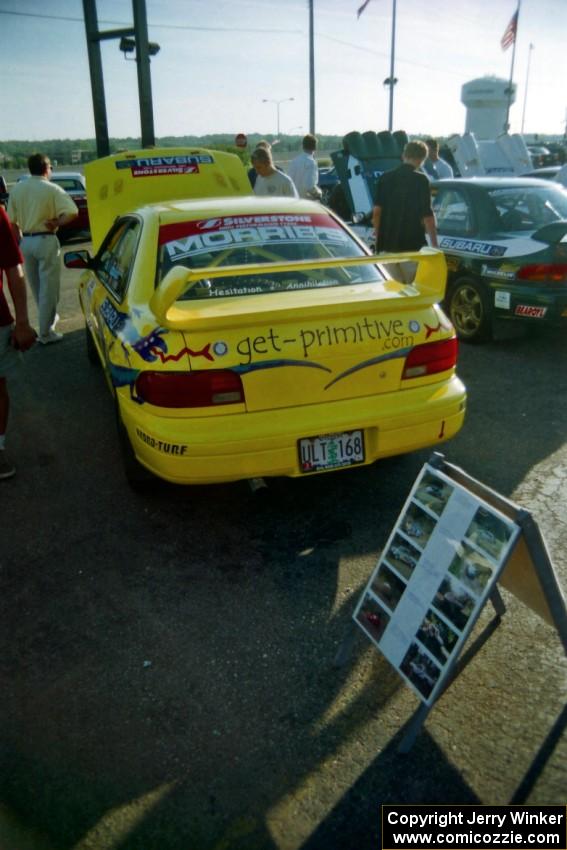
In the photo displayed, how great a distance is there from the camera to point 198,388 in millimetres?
3004

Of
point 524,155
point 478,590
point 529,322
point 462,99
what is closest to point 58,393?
point 529,322

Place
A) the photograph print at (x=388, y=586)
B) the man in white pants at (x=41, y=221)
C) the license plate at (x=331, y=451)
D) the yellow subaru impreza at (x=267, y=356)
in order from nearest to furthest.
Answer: the photograph print at (x=388, y=586) < the yellow subaru impreza at (x=267, y=356) < the license plate at (x=331, y=451) < the man in white pants at (x=41, y=221)

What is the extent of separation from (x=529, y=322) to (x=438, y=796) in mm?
4770

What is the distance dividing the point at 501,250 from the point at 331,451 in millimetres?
3810

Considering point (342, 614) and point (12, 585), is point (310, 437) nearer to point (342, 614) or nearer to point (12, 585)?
point (342, 614)

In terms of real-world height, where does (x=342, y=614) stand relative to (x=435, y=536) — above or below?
below

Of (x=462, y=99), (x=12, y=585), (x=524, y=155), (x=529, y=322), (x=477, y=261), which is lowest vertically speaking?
(x=12, y=585)

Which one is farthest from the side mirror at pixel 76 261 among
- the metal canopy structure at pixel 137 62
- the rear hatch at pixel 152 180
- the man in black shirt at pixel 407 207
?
the metal canopy structure at pixel 137 62

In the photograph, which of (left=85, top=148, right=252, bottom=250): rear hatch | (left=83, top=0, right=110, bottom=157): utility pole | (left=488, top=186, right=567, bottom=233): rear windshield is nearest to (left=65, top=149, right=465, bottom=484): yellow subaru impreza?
(left=85, top=148, right=252, bottom=250): rear hatch

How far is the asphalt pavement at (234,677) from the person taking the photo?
199 cm

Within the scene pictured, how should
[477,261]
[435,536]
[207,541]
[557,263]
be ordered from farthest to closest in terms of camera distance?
[477,261] → [557,263] → [207,541] → [435,536]

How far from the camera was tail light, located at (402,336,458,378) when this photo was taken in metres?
3.29

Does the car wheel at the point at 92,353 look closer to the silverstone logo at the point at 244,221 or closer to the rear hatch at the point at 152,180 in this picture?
the rear hatch at the point at 152,180

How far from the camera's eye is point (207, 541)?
11.2ft
